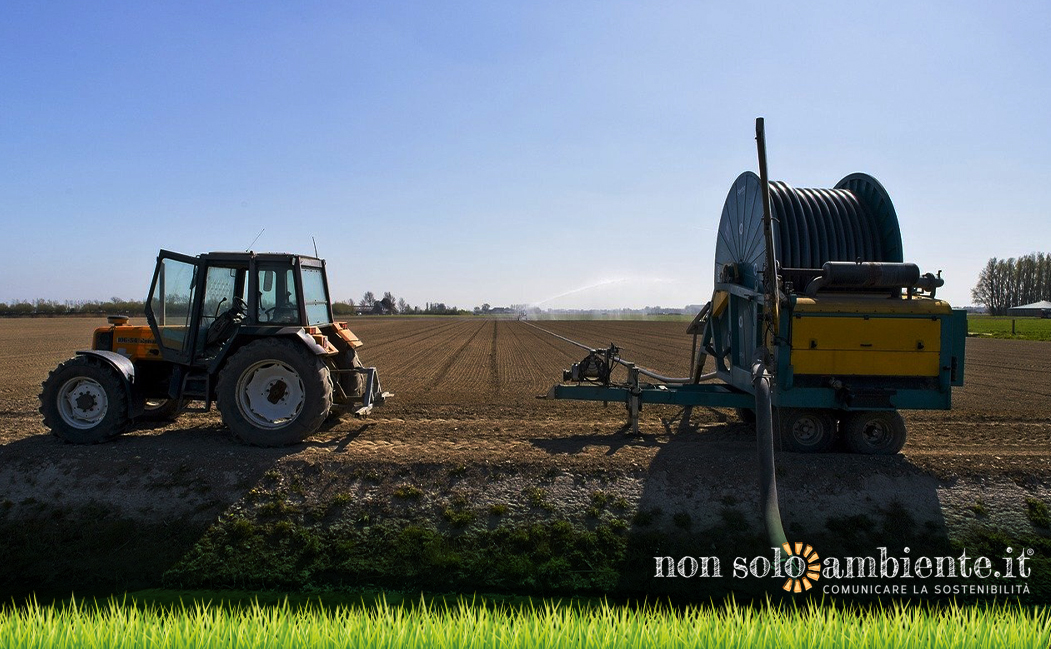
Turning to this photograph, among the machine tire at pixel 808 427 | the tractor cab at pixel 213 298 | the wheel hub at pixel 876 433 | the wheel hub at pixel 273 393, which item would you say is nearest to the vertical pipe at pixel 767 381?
the machine tire at pixel 808 427

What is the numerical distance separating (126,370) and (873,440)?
943 cm

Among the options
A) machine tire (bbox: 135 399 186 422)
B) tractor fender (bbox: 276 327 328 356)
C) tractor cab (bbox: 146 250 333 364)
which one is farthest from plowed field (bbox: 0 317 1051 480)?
tractor cab (bbox: 146 250 333 364)

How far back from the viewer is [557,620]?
3.72 m

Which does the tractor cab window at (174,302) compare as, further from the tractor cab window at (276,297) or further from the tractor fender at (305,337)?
the tractor fender at (305,337)

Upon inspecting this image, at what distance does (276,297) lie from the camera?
8578 mm

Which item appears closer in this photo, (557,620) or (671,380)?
(557,620)

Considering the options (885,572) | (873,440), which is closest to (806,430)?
(873,440)

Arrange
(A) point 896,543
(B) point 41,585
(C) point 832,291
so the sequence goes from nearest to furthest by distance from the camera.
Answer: (B) point 41,585, (A) point 896,543, (C) point 832,291

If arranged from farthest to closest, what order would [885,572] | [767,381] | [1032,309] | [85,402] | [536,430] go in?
[1032,309]
[536,430]
[85,402]
[767,381]
[885,572]

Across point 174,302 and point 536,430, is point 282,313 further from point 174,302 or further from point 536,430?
point 536,430

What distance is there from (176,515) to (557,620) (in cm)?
474

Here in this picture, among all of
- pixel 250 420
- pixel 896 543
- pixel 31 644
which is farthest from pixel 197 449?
pixel 896 543

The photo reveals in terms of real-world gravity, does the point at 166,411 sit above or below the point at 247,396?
below

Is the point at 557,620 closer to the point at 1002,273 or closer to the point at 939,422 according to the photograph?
the point at 939,422
